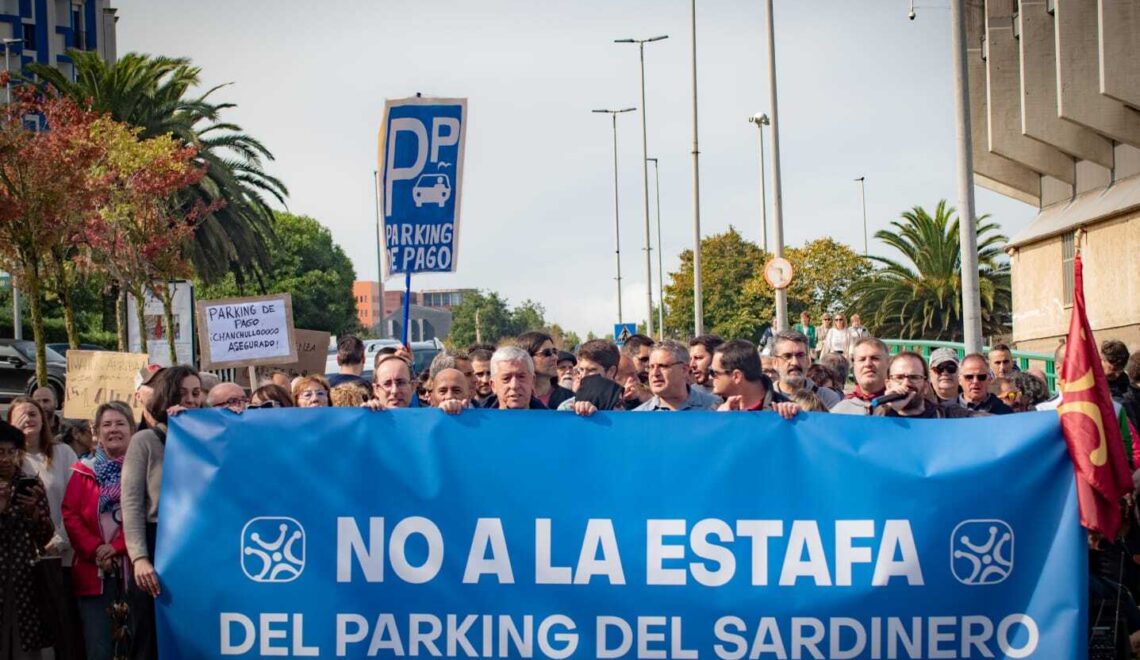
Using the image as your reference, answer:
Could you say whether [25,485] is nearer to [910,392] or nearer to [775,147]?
[910,392]

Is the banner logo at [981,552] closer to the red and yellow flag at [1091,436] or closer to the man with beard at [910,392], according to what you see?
the red and yellow flag at [1091,436]

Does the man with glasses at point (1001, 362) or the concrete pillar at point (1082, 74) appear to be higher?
the concrete pillar at point (1082, 74)

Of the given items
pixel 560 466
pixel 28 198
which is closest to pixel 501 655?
pixel 560 466

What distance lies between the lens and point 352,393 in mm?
8703

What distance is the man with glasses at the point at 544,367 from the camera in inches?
382

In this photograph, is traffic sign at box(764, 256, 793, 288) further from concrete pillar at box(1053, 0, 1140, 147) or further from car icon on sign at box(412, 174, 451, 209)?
car icon on sign at box(412, 174, 451, 209)

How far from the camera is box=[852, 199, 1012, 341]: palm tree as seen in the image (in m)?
49.2

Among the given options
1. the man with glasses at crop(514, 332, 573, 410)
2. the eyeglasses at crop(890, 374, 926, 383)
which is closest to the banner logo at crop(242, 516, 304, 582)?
the eyeglasses at crop(890, 374, 926, 383)

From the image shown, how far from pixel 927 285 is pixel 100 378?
131 ft

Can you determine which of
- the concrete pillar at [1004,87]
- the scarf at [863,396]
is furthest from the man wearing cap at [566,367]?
the concrete pillar at [1004,87]

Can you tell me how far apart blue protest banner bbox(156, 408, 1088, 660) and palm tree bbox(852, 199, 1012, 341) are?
4295 cm

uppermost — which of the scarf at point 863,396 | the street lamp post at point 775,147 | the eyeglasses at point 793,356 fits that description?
the street lamp post at point 775,147

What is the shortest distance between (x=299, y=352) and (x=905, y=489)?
9.97m

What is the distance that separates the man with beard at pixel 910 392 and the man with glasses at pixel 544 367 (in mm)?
2658
